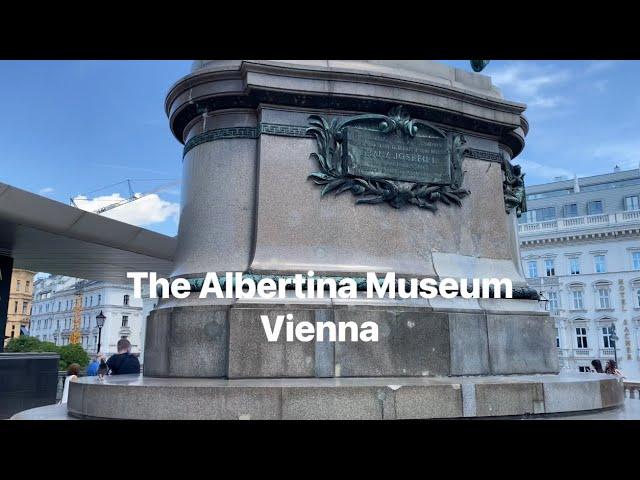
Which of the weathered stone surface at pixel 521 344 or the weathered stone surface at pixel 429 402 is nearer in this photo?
the weathered stone surface at pixel 429 402

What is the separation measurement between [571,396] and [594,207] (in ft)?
201

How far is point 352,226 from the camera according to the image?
26.9 ft

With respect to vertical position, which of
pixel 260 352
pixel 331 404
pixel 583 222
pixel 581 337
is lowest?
pixel 331 404

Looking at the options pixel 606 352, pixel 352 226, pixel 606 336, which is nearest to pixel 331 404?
pixel 352 226

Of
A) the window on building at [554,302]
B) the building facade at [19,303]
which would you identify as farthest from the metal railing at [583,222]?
the building facade at [19,303]

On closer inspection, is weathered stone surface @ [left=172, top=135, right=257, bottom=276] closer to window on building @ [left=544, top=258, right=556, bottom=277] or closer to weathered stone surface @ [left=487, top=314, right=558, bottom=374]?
weathered stone surface @ [left=487, top=314, right=558, bottom=374]

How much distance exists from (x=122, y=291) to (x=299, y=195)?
3736 inches

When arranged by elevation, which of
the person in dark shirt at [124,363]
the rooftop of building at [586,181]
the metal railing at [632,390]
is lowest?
the metal railing at [632,390]

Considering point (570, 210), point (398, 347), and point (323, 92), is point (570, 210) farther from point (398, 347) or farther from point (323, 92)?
point (398, 347)

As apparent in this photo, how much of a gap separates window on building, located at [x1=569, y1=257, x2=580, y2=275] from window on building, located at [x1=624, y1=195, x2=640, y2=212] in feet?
31.0

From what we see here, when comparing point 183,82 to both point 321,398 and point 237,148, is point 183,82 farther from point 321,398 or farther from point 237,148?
point 321,398

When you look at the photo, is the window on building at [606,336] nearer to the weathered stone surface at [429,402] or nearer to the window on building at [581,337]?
the window on building at [581,337]

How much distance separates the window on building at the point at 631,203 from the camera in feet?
194
